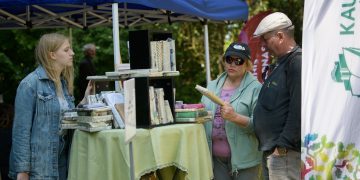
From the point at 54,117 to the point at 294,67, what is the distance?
1.79m

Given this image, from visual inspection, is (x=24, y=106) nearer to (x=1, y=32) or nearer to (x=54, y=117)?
(x=54, y=117)

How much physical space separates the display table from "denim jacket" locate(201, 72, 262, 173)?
13.3 inches

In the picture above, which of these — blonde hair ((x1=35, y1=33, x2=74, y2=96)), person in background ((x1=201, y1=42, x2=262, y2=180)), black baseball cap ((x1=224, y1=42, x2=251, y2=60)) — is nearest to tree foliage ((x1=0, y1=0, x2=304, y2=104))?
blonde hair ((x1=35, y1=33, x2=74, y2=96))

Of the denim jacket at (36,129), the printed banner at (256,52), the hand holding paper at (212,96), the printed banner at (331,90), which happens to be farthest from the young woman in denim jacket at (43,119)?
the printed banner at (256,52)

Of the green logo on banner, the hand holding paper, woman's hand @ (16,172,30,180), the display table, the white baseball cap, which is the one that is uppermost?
the white baseball cap

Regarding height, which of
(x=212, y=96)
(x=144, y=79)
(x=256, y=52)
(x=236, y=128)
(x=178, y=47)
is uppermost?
(x=178, y=47)

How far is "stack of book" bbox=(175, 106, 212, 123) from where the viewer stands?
5082 millimetres

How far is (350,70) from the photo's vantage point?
3627 mm

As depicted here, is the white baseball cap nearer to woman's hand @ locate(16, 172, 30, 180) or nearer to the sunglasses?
the sunglasses

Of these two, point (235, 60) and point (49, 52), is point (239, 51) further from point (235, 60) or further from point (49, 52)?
point (49, 52)

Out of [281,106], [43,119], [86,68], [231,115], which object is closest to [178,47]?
[86,68]

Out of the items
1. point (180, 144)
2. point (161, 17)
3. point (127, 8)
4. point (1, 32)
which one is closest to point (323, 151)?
point (180, 144)

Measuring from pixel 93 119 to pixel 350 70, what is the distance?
1919 mm

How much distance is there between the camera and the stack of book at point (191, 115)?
16.7 ft
